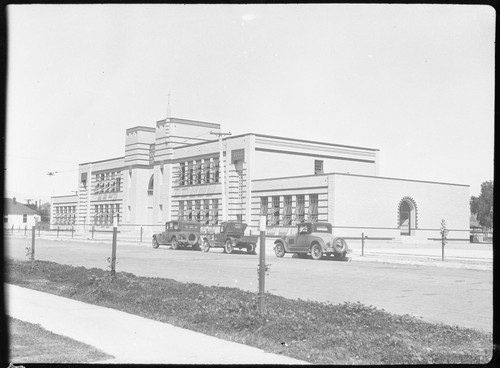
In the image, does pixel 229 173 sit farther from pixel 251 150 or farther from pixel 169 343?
pixel 169 343

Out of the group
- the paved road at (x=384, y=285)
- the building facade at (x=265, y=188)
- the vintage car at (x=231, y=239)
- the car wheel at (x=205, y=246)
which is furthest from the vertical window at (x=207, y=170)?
the paved road at (x=384, y=285)

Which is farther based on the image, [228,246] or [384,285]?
[228,246]

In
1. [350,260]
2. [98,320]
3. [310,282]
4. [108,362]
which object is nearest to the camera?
[108,362]

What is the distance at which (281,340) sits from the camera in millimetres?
7789

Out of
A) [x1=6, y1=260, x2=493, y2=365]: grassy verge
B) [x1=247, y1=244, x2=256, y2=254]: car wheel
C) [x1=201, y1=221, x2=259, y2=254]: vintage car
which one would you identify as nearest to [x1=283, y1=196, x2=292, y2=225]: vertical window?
[x1=201, y1=221, x2=259, y2=254]: vintage car

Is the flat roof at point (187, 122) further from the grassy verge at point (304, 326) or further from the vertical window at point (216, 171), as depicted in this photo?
the grassy verge at point (304, 326)

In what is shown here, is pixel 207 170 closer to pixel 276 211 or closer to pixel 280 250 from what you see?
pixel 276 211

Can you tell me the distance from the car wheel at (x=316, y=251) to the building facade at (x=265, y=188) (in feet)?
53.2

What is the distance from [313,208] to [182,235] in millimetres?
13376

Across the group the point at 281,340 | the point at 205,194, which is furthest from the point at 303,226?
the point at 205,194

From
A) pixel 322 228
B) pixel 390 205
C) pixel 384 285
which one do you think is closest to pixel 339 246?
pixel 322 228

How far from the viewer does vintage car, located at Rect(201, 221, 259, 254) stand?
32.7 m

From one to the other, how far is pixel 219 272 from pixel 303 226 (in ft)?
34.3

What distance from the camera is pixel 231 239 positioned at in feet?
107
